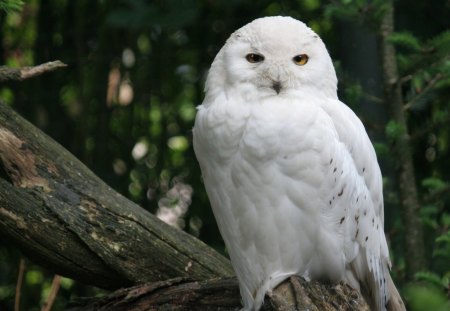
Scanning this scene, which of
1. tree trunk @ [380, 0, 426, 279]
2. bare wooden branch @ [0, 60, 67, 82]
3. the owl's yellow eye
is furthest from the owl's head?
tree trunk @ [380, 0, 426, 279]

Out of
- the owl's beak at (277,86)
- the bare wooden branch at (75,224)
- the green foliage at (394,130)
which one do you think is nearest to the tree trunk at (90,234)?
the bare wooden branch at (75,224)

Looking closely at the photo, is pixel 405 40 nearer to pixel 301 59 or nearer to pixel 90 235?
pixel 301 59

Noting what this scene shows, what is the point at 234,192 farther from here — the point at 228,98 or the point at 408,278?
the point at 408,278

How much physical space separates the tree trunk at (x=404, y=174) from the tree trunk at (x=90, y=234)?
1008 mm

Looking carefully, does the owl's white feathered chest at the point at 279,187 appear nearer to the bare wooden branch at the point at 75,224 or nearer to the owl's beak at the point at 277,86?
the owl's beak at the point at 277,86

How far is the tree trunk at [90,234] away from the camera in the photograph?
288cm

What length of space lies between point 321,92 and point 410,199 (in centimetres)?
112

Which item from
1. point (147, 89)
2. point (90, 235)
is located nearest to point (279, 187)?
point (90, 235)

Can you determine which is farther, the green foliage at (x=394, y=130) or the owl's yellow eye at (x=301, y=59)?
the green foliage at (x=394, y=130)

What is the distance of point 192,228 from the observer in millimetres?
4609

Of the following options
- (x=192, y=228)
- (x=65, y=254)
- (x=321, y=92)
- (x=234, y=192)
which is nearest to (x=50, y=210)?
(x=65, y=254)

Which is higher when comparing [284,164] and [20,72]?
[20,72]

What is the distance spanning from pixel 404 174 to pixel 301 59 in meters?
1.21

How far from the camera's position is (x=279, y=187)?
8.74ft
